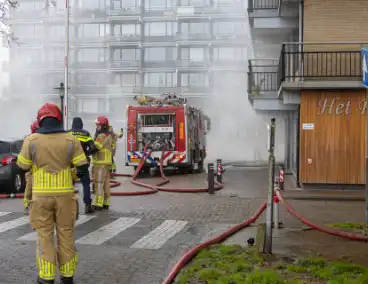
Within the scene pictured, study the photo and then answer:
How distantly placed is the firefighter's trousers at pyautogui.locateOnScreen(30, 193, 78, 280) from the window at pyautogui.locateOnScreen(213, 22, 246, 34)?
35.5 meters

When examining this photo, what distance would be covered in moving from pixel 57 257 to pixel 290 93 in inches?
397

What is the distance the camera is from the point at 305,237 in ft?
25.1

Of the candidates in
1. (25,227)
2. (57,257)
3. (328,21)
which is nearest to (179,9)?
(328,21)

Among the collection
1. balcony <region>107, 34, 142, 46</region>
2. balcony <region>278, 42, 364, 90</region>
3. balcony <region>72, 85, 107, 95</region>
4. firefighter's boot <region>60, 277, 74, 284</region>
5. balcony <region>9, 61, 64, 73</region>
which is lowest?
firefighter's boot <region>60, 277, 74, 284</region>

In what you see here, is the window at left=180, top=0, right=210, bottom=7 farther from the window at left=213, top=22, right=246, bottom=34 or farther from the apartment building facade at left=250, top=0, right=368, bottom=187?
the apartment building facade at left=250, top=0, right=368, bottom=187

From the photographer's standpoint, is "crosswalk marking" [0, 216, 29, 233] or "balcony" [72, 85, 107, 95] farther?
"balcony" [72, 85, 107, 95]

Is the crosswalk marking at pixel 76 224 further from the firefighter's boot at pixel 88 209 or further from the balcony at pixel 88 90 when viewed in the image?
the balcony at pixel 88 90

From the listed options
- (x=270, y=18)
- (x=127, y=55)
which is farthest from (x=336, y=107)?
(x=127, y=55)

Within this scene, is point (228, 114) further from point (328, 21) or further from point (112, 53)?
point (328, 21)

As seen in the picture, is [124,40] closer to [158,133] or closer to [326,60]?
[158,133]

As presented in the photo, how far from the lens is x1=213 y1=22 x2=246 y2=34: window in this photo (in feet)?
129

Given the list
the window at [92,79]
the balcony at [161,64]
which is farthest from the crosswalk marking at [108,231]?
the balcony at [161,64]

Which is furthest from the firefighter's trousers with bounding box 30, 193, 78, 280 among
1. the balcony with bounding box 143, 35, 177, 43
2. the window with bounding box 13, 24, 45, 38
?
the balcony with bounding box 143, 35, 177, 43

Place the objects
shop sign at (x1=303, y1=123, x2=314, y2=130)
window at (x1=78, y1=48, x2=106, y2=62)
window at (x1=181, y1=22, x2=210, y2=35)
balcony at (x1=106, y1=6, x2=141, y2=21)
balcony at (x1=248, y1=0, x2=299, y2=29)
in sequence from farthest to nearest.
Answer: window at (x1=181, y1=22, x2=210, y2=35) < window at (x1=78, y1=48, x2=106, y2=62) < balcony at (x1=106, y1=6, x2=141, y2=21) < balcony at (x1=248, y1=0, x2=299, y2=29) < shop sign at (x1=303, y1=123, x2=314, y2=130)
